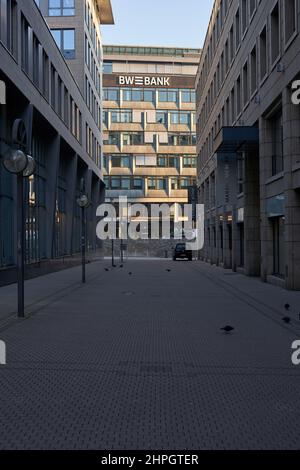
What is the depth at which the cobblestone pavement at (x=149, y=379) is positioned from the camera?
5375 millimetres

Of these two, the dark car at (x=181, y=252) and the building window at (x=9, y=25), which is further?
the dark car at (x=181, y=252)

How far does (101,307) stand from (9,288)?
6.64 meters

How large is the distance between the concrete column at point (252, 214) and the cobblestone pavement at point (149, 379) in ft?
42.0

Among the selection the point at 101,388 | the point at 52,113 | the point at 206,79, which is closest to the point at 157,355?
the point at 101,388

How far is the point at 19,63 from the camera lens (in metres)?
24.1

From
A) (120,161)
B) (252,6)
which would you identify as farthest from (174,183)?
(252,6)

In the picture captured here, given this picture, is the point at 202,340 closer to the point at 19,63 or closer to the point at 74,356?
the point at 74,356

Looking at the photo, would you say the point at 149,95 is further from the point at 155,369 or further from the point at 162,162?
the point at 155,369

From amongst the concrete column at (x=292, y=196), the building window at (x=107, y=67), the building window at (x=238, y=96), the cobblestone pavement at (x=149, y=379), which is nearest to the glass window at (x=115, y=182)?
the building window at (x=107, y=67)

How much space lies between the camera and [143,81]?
3415 inches

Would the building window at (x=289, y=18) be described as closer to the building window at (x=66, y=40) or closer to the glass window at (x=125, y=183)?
the building window at (x=66, y=40)

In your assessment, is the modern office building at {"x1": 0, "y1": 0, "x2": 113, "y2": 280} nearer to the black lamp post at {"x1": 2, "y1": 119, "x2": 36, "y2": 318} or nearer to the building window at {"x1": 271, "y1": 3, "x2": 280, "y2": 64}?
the black lamp post at {"x1": 2, "y1": 119, "x2": 36, "y2": 318}

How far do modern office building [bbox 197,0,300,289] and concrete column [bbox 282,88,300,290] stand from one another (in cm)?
3

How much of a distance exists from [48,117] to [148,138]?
55.7m
